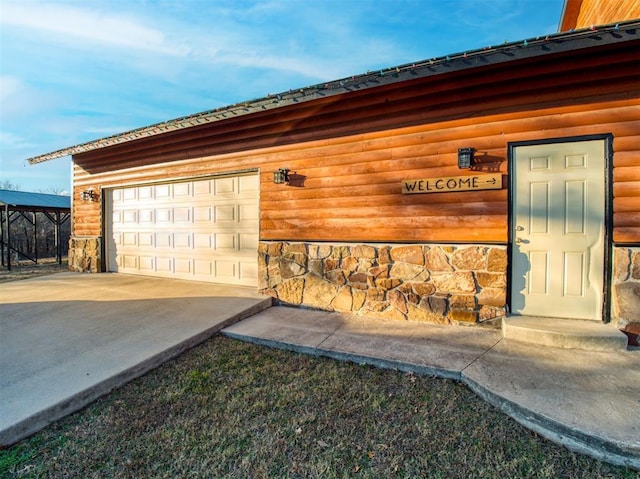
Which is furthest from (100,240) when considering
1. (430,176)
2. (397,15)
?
(397,15)

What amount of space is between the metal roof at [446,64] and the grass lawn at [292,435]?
301 cm

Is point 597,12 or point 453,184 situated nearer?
point 453,184

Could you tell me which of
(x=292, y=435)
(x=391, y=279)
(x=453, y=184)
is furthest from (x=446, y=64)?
(x=292, y=435)

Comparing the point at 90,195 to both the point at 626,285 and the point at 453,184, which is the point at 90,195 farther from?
the point at 626,285

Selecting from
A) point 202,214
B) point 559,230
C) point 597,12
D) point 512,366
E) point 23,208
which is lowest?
point 512,366

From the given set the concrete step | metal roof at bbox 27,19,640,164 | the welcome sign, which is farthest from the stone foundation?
the concrete step

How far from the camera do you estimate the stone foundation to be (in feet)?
23.1

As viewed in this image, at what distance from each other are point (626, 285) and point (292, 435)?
3.46m

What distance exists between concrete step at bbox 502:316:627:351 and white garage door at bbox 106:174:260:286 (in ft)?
12.2

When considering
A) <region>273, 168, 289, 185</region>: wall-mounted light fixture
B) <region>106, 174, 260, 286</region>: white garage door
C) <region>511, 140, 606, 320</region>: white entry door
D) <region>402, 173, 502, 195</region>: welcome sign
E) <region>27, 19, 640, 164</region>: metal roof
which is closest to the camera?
<region>27, 19, 640, 164</region>: metal roof

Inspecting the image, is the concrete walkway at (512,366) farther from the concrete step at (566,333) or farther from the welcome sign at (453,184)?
the welcome sign at (453,184)

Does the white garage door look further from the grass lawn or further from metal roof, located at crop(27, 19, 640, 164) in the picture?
the grass lawn

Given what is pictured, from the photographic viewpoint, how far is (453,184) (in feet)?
11.8

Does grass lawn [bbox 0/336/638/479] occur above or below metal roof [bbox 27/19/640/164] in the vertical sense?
below
